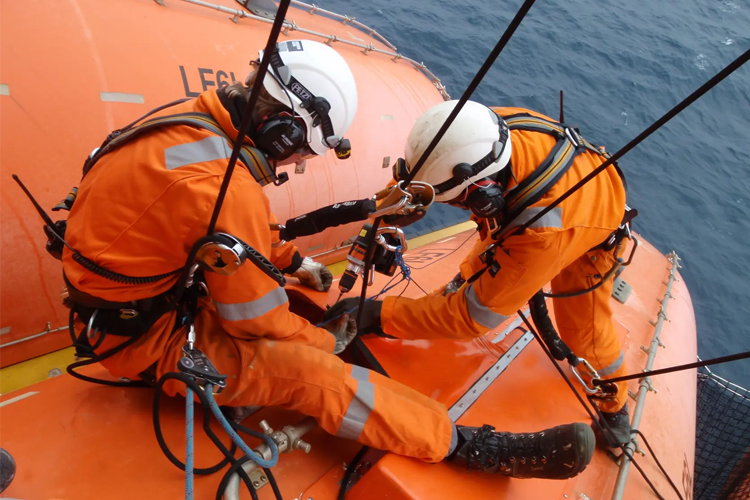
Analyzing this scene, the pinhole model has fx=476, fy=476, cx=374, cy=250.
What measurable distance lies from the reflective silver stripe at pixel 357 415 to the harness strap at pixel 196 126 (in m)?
0.92

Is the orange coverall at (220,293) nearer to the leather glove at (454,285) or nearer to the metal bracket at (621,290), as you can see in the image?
the leather glove at (454,285)

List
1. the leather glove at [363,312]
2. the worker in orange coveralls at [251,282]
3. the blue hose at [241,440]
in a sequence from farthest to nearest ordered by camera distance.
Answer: the leather glove at [363,312]
the worker in orange coveralls at [251,282]
the blue hose at [241,440]

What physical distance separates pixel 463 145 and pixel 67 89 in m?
2.02

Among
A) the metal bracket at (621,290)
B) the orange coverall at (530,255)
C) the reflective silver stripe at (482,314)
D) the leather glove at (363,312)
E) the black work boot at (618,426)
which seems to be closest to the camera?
the orange coverall at (530,255)

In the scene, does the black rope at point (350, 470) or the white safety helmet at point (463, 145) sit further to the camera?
the white safety helmet at point (463, 145)

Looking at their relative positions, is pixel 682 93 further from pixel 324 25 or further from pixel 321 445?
pixel 321 445

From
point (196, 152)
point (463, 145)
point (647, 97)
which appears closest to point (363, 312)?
point (463, 145)

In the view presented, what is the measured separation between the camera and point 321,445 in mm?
2025

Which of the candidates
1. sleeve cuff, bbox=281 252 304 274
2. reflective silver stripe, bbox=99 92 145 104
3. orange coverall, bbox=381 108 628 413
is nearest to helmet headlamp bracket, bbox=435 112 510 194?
orange coverall, bbox=381 108 628 413

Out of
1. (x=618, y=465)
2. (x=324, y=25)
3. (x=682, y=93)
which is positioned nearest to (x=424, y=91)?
(x=324, y=25)

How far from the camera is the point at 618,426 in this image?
267 centimetres

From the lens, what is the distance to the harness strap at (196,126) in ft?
5.19

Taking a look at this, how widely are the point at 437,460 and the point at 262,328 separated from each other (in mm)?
905

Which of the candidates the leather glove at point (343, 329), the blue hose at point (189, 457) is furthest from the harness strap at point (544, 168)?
the blue hose at point (189, 457)
